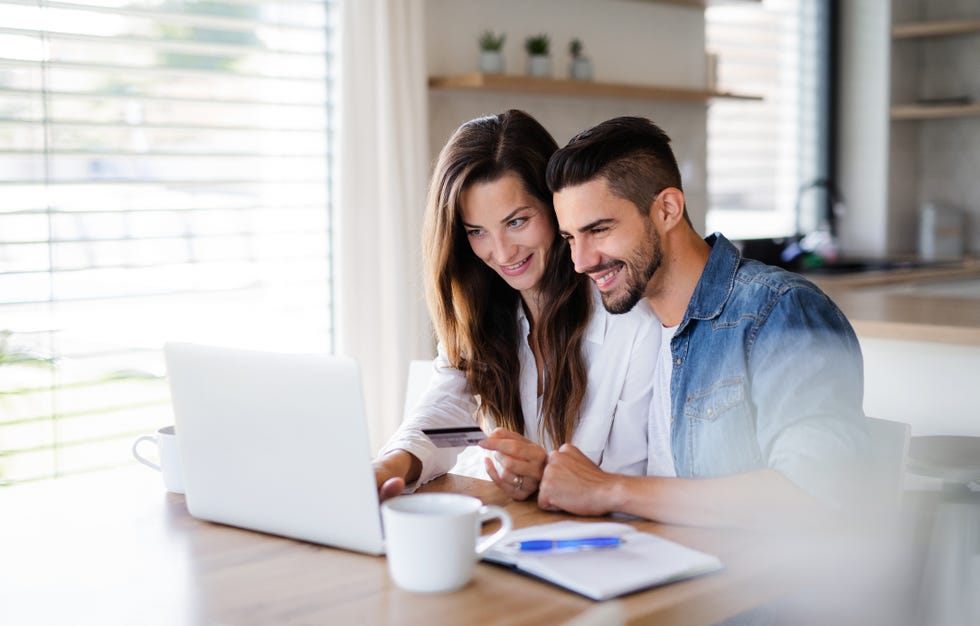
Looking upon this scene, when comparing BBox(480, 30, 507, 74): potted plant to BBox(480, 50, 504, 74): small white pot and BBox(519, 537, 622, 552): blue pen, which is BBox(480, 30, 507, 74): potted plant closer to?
BBox(480, 50, 504, 74): small white pot

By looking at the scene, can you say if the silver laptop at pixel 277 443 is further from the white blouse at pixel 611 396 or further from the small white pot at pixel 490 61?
the small white pot at pixel 490 61

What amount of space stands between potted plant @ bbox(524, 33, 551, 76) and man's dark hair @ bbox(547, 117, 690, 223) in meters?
1.81

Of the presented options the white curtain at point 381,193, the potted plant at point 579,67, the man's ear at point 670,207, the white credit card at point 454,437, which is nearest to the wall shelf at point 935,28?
the potted plant at point 579,67

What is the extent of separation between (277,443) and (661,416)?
0.74m

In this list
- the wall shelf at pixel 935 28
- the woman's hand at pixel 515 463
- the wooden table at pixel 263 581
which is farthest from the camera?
the wall shelf at pixel 935 28

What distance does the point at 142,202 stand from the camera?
2787 millimetres

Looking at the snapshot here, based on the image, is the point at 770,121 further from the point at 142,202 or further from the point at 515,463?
the point at 515,463

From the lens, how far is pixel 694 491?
1.33m

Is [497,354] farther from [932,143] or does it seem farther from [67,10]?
[932,143]

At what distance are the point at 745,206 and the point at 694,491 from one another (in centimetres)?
354

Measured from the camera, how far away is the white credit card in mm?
1567

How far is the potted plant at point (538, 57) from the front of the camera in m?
3.49

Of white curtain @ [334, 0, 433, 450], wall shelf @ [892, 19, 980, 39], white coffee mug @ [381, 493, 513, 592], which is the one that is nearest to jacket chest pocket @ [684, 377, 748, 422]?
white coffee mug @ [381, 493, 513, 592]

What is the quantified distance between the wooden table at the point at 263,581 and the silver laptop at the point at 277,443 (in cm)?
3
